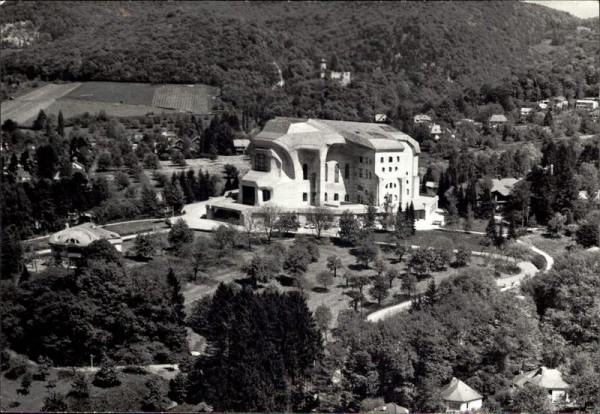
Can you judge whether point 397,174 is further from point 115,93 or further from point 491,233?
point 115,93

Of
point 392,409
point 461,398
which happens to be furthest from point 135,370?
point 461,398

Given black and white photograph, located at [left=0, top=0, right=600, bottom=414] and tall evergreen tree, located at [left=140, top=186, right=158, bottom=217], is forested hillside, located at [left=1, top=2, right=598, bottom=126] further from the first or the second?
tall evergreen tree, located at [left=140, top=186, right=158, bottom=217]

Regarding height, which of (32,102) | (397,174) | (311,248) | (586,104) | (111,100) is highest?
(586,104)

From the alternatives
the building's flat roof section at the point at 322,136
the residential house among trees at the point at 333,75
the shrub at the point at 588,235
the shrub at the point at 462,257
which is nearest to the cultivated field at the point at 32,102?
the residential house among trees at the point at 333,75

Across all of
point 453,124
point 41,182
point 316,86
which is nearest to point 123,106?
point 316,86

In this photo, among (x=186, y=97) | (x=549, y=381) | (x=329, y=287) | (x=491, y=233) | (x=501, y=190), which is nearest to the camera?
(x=549, y=381)

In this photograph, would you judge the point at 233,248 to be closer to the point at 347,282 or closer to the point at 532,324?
the point at 347,282
